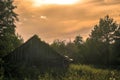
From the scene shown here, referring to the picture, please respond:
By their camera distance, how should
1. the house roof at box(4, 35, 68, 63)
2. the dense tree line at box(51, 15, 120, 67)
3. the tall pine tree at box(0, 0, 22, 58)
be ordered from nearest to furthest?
1. the house roof at box(4, 35, 68, 63)
2. the tall pine tree at box(0, 0, 22, 58)
3. the dense tree line at box(51, 15, 120, 67)

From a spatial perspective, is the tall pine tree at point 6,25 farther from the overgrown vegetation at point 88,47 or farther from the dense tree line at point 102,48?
the dense tree line at point 102,48

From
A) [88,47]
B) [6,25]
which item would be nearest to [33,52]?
[6,25]

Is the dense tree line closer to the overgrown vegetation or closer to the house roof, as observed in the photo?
the overgrown vegetation

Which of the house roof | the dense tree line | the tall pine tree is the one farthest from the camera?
the dense tree line

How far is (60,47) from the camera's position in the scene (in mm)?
124375

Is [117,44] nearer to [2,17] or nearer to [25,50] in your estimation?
[2,17]

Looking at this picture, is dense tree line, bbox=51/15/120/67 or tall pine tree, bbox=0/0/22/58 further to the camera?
dense tree line, bbox=51/15/120/67

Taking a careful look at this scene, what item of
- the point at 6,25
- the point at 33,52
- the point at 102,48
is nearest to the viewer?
the point at 33,52

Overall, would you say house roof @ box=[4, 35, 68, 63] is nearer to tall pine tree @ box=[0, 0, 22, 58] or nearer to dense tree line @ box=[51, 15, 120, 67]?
tall pine tree @ box=[0, 0, 22, 58]

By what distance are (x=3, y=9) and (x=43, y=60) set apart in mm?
19690

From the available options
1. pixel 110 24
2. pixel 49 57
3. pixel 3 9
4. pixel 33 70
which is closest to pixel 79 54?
pixel 110 24

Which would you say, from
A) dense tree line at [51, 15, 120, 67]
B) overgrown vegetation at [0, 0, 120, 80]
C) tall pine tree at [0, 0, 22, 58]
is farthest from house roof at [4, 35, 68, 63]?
dense tree line at [51, 15, 120, 67]

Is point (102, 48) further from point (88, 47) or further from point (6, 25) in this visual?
point (6, 25)

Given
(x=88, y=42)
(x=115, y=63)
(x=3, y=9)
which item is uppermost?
(x=3, y=9)
